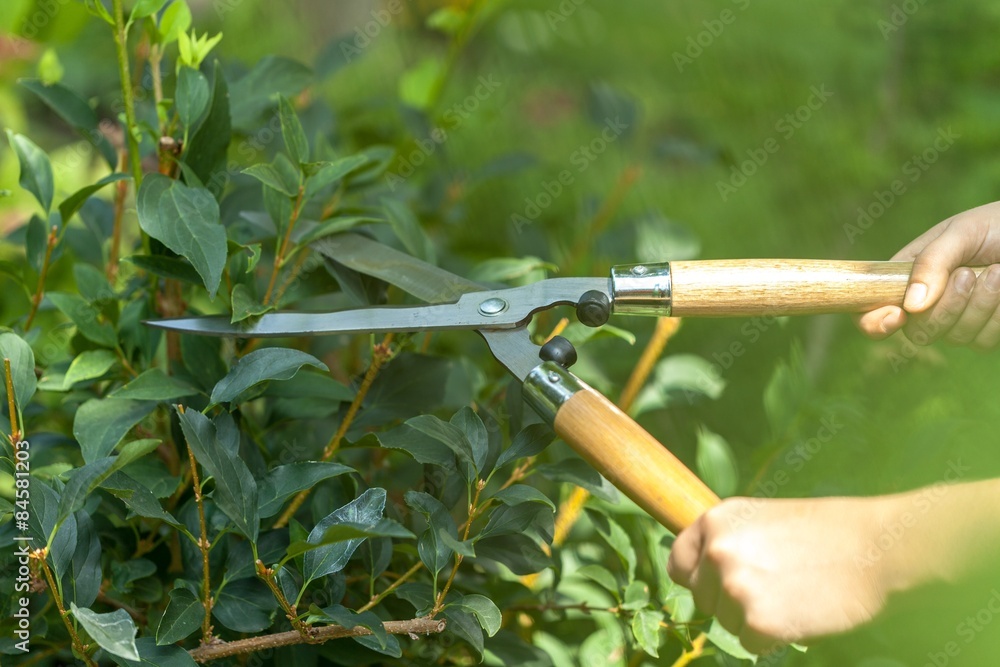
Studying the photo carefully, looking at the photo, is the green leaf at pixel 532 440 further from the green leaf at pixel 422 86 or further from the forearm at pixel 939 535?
the green leaf at pixel 422 86

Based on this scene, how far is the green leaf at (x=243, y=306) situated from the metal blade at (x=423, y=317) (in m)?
0.02

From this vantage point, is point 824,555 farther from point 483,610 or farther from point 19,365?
point 19,365

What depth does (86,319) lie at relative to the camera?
731mm

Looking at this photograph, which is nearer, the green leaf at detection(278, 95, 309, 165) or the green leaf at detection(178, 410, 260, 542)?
the green leaf at detection(178, 410, 260, 542)

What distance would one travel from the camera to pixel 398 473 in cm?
83

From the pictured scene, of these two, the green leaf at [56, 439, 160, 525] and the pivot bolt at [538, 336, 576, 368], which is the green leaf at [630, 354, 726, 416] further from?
the green leaf at [56, 439, 160, 525]

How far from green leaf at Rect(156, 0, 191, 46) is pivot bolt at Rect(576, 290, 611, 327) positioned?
42 centimetres

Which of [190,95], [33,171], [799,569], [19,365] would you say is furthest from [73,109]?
[799,569]

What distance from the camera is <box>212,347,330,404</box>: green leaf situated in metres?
0.61

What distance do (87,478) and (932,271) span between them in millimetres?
635

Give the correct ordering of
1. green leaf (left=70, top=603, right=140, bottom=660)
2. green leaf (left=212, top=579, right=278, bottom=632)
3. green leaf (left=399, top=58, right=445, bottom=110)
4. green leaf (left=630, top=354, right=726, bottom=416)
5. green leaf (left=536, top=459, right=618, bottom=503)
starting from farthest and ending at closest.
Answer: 1. green leaf (left=399, top=58, right=445, bottom=110)
2. green leaf (left=630, top=354, right=726, bottom=416)
3. green leaf (left=536, top=459, right=618, bottom=503)
4. green leaf (left=212, top=579, right=278, bottom=632)
5. green leaf (left=70, top=603, right=140, bottom=660)

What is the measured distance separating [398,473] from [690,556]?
0.34 m

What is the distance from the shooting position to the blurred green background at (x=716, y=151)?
1.04m

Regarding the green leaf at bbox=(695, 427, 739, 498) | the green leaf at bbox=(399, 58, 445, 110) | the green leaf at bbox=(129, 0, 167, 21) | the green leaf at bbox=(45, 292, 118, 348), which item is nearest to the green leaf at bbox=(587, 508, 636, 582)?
the green leaf at bbox=(695, 427, 739, 498)
